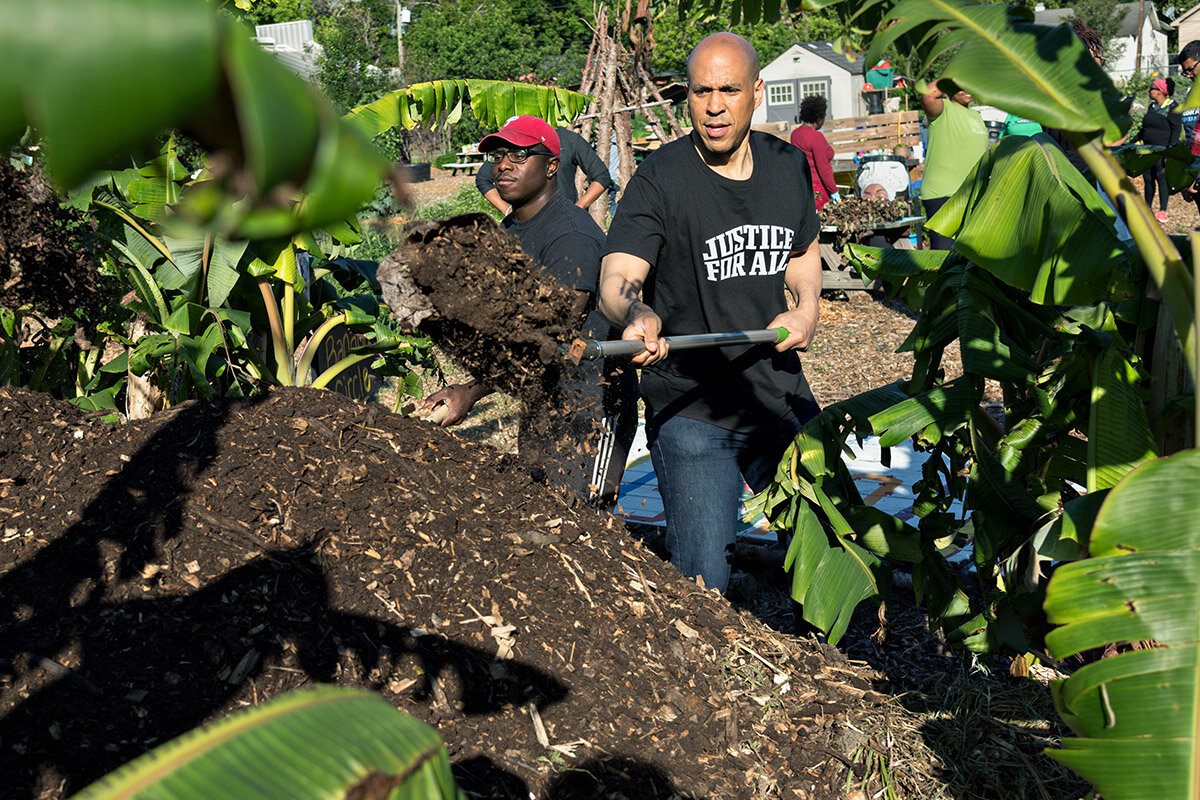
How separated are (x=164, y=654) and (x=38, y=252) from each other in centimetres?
237

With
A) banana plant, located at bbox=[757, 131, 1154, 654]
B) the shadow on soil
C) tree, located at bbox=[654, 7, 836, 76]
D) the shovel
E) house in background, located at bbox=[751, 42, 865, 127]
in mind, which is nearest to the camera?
the shadow on soil

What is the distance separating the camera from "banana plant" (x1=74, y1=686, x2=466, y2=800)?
3.07 ft

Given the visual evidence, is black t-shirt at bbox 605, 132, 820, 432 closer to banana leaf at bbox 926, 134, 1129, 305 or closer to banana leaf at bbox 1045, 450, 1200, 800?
banana leaf at bbox 926, 134, 1129, 305

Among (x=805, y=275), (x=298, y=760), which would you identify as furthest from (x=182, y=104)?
(x=805, y=275)

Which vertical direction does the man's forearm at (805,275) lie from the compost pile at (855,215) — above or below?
above

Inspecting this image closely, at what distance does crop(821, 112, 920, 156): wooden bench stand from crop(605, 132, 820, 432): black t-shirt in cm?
1751

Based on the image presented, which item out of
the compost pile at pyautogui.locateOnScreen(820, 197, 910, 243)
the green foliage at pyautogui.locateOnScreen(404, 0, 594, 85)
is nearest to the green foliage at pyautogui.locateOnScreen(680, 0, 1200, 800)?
the compost pile at pyautogui.locateOnScreen(820, 197, 910, 243)

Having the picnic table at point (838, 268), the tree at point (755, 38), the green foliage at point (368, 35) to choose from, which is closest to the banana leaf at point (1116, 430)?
the picnic table at point (838, 268)

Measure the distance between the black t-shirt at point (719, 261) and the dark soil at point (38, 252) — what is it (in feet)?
8.16

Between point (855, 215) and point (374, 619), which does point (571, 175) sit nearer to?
point (374, 619)

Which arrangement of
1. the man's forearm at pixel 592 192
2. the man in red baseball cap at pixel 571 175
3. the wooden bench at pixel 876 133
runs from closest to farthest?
the man in red baseball cap at pixel 571 175
the man's forearm at pixel 592 192
the wooden bench at pixel 876 133

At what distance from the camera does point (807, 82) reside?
49.7 metres

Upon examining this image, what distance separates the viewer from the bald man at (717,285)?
123 inches

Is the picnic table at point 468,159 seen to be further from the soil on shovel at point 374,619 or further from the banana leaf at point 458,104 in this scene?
the soil on shovel at point 374,619
